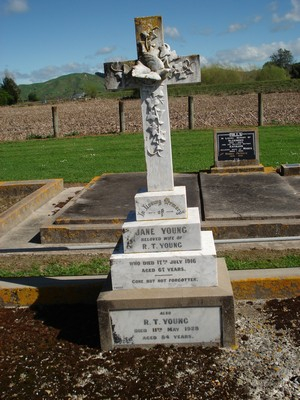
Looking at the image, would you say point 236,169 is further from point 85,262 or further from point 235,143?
point 85,262

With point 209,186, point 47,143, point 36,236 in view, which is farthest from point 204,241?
point 47,143

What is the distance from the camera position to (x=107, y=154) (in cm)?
1756

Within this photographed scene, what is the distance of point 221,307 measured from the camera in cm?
481

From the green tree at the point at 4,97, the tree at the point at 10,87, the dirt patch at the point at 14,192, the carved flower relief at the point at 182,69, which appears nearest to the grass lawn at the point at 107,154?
the dirt patch at the point at 14,192

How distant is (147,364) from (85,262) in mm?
2980

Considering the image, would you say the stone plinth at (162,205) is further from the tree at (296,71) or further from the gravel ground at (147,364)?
the tree at (296,71)

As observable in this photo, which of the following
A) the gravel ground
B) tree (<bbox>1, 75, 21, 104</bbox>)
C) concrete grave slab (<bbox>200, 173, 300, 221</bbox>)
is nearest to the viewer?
the gravel ground

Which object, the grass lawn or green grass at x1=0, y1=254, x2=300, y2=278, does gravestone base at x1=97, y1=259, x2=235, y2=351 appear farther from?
the grass lawn

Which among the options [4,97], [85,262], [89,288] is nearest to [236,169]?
[85,262]

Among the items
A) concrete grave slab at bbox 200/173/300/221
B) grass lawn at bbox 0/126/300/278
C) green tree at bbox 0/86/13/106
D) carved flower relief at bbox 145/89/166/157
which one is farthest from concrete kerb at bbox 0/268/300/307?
green tree at bbox 0/86/13/106

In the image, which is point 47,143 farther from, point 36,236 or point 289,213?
point 289,213

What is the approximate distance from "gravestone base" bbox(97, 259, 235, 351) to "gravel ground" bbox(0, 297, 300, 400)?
10cm

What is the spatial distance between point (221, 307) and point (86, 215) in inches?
183

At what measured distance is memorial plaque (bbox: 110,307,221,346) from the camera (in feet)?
15.9
